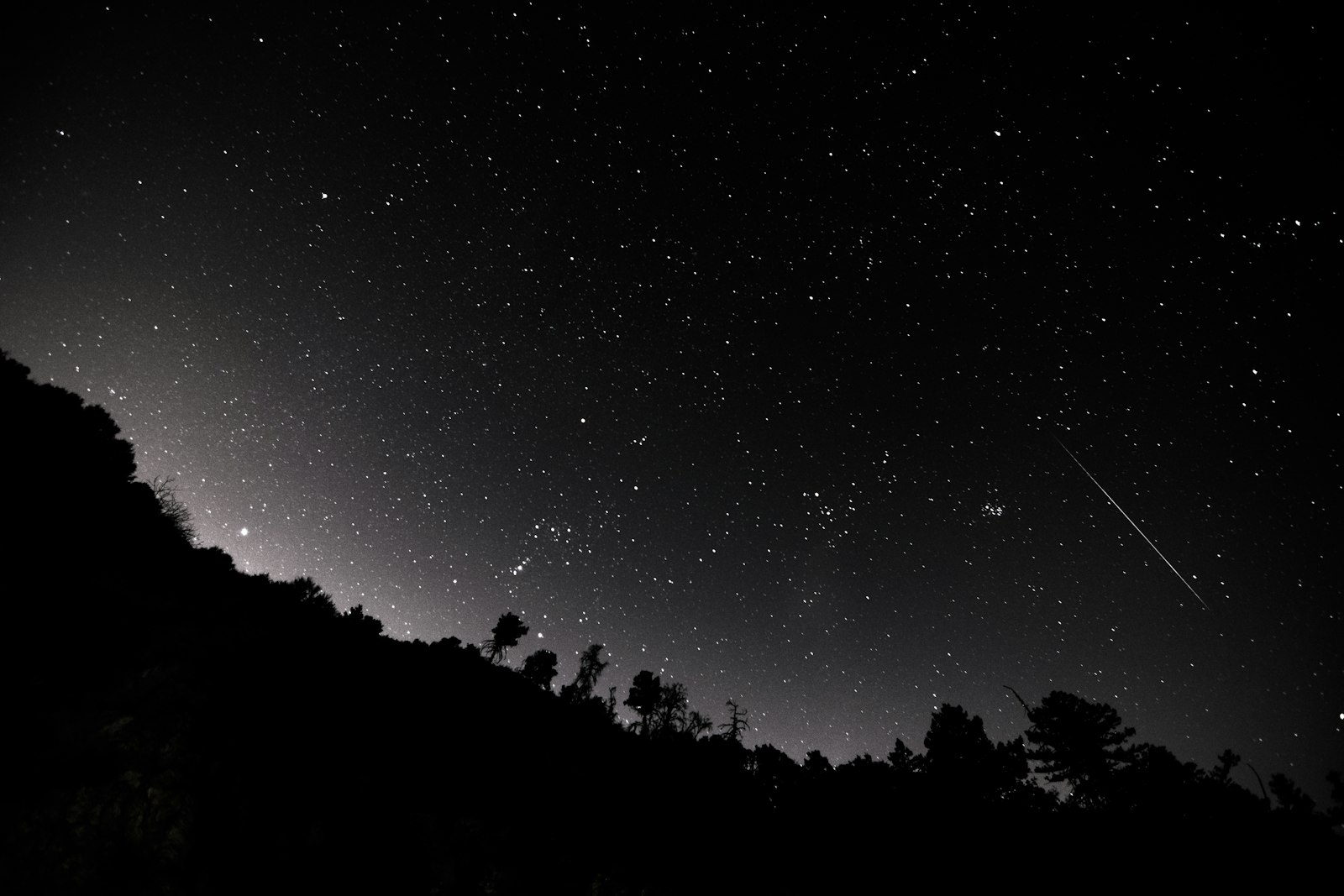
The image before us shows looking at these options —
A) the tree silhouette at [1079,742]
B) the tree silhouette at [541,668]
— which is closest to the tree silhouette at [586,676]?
the tree silhouette at [541,668]

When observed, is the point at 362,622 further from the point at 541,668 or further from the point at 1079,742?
the point at 1079,742

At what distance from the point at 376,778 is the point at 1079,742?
3346 centimetres

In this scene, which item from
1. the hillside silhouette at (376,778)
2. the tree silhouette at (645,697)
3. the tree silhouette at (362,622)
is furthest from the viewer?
the tree silhouette at (645,697)

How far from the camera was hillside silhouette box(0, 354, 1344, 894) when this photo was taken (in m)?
14.8

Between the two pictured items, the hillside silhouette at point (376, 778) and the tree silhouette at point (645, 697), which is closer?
the hillside silhouette at point (376, 778)

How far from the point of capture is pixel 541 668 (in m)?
42.6

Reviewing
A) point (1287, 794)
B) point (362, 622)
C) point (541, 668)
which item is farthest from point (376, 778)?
point (1287, 794)

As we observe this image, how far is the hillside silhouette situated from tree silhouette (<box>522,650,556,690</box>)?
12.8 meters

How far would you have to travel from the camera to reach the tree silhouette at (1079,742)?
1088 inches

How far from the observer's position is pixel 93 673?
53.8 feet

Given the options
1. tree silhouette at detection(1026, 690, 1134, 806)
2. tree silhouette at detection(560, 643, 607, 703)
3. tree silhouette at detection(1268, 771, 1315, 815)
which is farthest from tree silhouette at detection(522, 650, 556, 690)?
tree silhouette at detection(1268, 771, 1315, 815)

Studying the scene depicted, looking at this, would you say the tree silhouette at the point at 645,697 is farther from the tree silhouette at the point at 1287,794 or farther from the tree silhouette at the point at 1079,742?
the tree silhouette at the point at 1287,794

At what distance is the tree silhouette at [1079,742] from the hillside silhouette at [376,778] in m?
0.10

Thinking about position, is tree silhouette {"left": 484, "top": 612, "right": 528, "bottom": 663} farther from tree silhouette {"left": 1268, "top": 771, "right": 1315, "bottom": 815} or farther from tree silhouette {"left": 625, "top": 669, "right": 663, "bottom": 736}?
tree silhouette {"left": 1268, "top": 771, "right": 1315, "bottom": 815}
